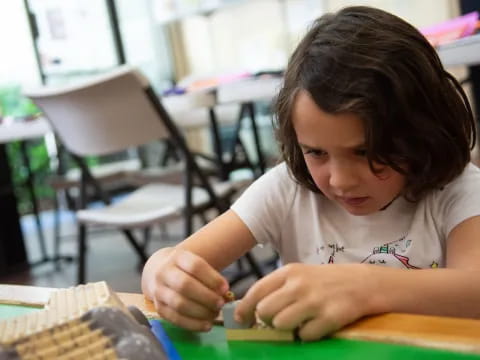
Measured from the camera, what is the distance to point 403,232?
759 mm

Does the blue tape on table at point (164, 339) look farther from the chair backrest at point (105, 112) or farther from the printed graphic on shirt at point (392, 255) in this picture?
the chair backrest at point (105, 112)

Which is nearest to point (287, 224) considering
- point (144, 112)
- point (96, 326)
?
point (96, 326)

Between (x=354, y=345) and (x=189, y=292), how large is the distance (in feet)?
0.54

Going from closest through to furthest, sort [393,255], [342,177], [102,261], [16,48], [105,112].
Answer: [342,177]
[393,255]
[105,112]
[102,261]
[16,48]

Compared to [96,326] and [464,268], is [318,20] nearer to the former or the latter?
[464,268]

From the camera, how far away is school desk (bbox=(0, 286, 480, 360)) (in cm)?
38

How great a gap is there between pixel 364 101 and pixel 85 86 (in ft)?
4.00

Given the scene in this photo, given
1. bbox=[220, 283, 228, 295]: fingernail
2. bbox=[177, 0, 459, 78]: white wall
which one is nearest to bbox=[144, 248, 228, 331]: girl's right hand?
bbox=[220, 283, 228, 295]: fingernail

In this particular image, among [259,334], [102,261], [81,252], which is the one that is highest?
[259,334]

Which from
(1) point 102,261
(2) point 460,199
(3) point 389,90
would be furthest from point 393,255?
(1) point 102,261

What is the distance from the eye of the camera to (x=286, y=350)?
43cm

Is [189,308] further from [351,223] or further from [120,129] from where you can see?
[120,129]

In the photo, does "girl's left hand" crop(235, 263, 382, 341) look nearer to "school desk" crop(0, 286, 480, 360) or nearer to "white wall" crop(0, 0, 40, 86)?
"school desk" crop(0, 286, 480, 360)

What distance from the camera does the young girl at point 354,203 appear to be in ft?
1.55
